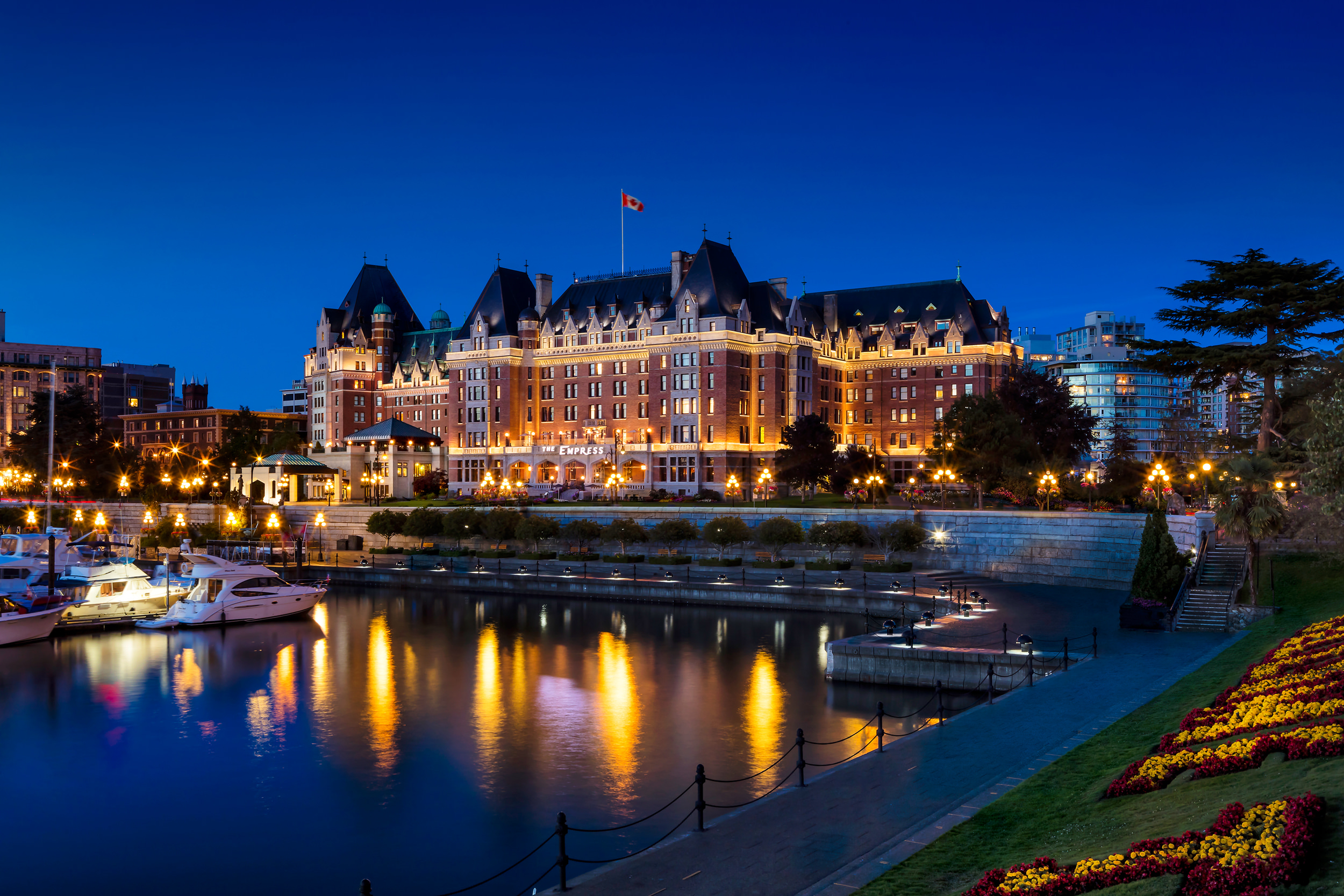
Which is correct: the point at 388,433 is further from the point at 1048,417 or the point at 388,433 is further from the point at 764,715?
the point at 764,715

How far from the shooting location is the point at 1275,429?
180ft

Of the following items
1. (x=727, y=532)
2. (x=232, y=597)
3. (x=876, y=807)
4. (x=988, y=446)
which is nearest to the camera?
(x=876, y=807)


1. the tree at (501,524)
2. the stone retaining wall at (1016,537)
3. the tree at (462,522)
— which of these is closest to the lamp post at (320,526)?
the tree at (462,522)

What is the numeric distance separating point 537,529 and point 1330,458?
55098 millimetres

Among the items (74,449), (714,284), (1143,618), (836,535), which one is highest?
(714,284)

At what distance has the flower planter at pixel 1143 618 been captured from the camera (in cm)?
3672

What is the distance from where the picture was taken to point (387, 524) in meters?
84.1

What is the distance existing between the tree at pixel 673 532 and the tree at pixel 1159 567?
3593 centimetres

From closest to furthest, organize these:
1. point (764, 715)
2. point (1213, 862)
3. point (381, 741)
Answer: point (1213, 862), point (381, 741), point (764, 715)

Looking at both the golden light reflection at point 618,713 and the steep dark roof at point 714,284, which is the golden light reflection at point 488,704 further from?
the steep dark roof at point 714,284

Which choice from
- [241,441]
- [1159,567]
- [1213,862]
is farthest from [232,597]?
[241,441]

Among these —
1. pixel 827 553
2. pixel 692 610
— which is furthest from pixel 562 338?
pixel 692 610

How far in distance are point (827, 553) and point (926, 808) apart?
50248 millimetres

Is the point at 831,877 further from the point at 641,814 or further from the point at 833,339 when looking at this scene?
the point at 833,339
